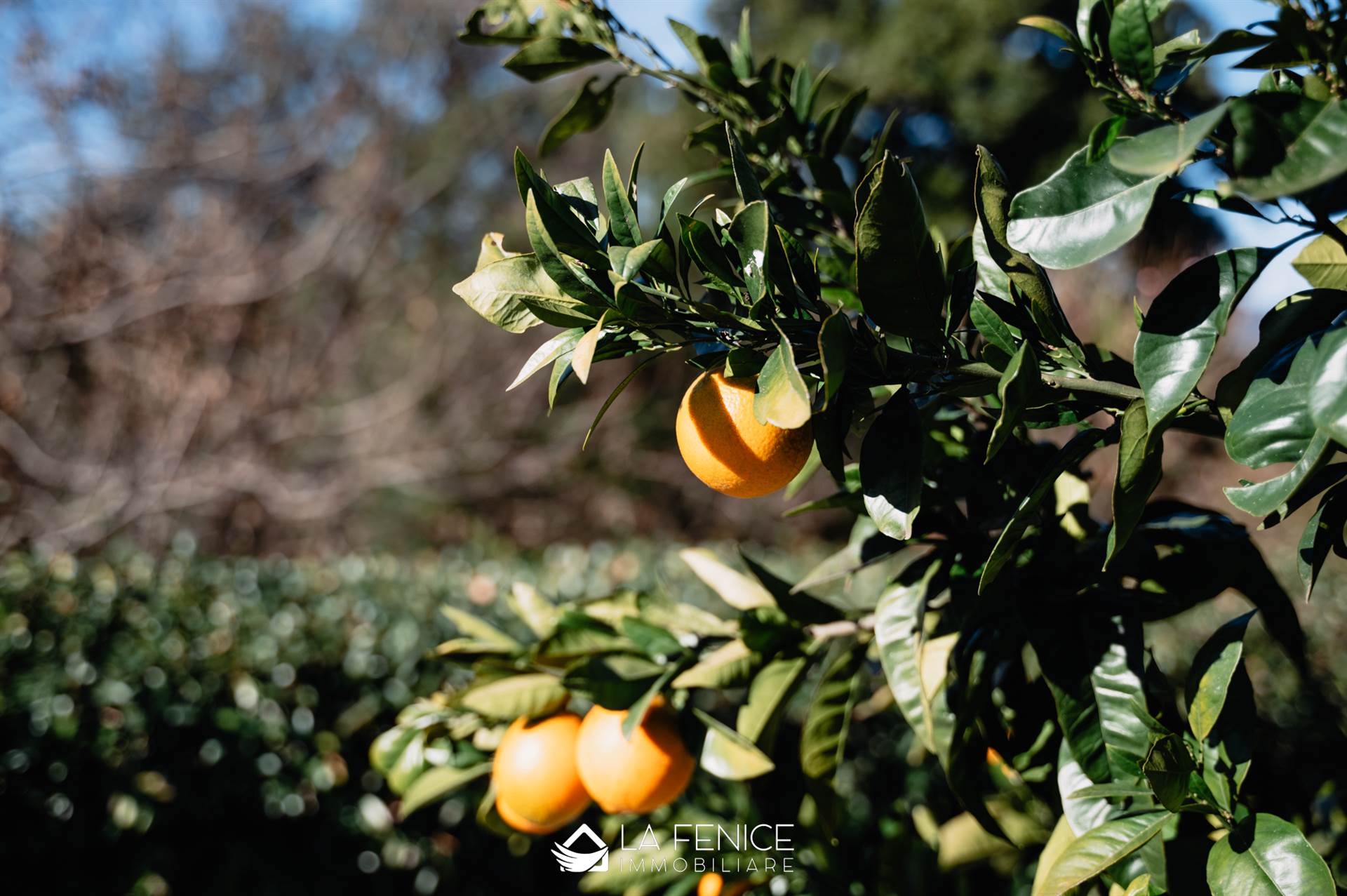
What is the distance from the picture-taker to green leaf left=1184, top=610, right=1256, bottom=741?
51 centimetres

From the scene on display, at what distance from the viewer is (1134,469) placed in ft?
1.37

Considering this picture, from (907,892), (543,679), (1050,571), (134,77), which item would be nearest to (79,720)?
(543,679)

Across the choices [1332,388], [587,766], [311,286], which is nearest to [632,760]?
[587,766]

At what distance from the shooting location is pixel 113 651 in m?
1.80

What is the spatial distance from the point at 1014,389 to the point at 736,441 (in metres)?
0.16

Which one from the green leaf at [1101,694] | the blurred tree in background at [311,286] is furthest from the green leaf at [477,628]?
the blurred tree in background at [311,286]

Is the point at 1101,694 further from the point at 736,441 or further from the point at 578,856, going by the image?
the point at 578,856

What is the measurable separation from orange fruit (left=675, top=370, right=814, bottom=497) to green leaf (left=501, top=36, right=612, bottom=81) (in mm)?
386

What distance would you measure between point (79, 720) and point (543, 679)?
1.36 metres

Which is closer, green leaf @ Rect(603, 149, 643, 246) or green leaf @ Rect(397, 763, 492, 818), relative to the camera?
green leaf @ Rect(603, 149, 643, 246)

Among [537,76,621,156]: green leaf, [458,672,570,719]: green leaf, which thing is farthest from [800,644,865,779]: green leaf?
[537,76,621,156]: green leaf

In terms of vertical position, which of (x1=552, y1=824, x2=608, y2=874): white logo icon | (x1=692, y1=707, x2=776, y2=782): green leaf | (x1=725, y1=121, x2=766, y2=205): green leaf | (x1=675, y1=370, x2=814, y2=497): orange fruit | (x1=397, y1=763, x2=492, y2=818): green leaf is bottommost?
(x1=552, y1=824, x2=608, y2=874): white logo icon

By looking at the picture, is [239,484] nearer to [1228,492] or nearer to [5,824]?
[5,824]

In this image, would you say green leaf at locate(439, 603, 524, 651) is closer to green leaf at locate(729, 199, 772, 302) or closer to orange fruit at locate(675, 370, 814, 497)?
orange fruit at locate(675, 370, 814, 497)
